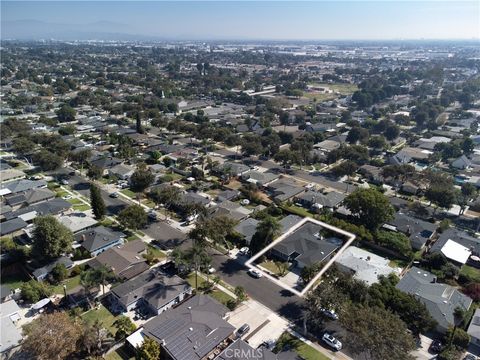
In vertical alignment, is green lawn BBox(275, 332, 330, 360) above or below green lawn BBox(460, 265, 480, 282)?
above

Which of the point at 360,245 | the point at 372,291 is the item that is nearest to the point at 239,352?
the point at 372,291

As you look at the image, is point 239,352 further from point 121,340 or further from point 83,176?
point 83,176

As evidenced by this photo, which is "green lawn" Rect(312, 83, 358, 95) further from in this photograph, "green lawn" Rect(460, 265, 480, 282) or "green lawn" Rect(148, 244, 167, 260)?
"green lawn" Rect(148, 244, 167, 260)

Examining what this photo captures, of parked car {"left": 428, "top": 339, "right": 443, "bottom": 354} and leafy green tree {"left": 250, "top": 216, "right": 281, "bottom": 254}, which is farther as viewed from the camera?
leafy green tree {"left": 250, "top": 216, "right": 281, "bottom": 254}

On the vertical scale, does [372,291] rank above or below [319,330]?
above

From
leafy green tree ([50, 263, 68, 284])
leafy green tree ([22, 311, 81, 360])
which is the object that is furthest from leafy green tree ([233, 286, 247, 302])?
leafy green tree ([50, 263, 68, 284])

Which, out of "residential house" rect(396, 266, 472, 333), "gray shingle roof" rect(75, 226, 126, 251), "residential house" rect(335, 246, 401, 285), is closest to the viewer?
"residential house" rect(396, 266, 472, 333)
